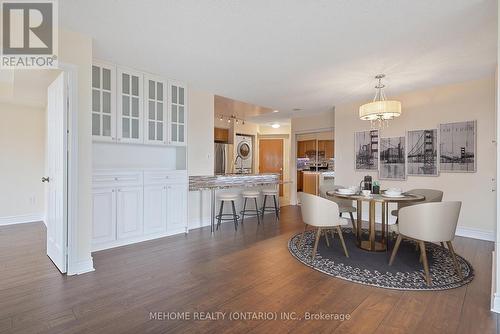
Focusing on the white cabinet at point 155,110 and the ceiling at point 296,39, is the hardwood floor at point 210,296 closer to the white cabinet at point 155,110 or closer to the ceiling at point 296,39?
the white cabinet at point 155,110

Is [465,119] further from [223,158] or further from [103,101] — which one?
[223,158]

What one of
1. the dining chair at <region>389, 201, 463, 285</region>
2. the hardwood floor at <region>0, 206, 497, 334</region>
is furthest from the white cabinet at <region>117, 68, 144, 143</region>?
the dining chair at <region>389, 201, 463, 285</region>

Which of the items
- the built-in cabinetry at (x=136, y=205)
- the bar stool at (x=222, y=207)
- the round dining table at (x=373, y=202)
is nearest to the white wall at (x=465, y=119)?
the round dining table at (x=373, y=202)

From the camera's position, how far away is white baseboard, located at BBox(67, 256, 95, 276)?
2.63 m

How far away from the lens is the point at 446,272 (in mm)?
2697

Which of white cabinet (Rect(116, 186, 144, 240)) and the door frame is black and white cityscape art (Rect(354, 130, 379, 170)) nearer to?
white cabinet (Rect(116, 186, 144, 240))

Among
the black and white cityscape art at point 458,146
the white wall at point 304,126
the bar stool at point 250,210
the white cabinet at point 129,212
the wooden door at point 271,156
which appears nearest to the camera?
the white cabinet at point 129,212

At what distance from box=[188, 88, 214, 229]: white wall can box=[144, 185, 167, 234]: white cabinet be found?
61cm

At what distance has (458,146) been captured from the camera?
4.12 m

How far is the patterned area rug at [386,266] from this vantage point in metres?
2.49

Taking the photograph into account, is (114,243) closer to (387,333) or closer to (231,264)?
(231,264)

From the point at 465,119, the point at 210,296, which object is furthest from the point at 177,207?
the point at 465,119

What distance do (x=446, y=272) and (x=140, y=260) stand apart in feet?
11.2

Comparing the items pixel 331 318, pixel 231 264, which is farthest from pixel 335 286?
pixel 231 264
